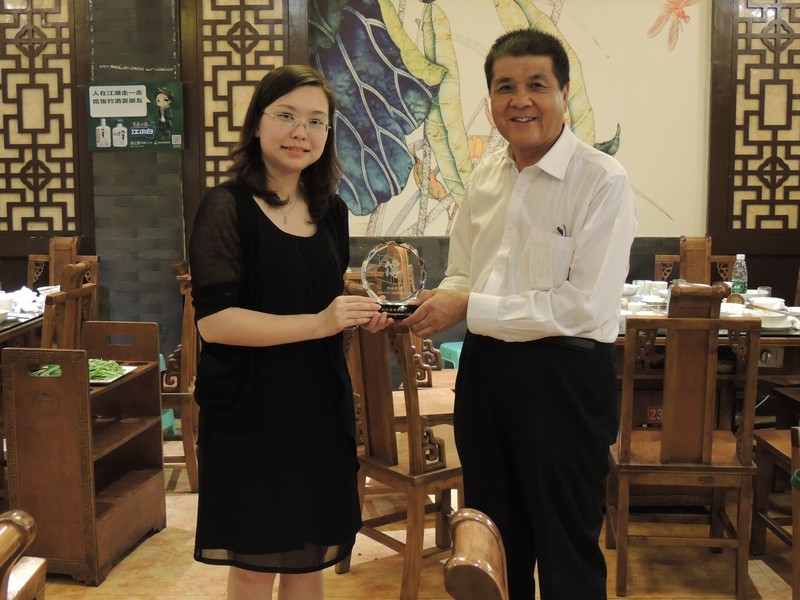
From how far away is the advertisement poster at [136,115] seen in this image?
200 inches

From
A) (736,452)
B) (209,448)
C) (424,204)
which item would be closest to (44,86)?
(424,204)

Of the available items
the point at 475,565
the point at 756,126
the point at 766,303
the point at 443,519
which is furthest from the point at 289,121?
the point at 756,126

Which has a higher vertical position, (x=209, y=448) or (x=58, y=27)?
(x=58, y=27)

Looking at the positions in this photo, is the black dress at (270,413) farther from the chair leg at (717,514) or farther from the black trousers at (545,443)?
the chair leg at (717,514)

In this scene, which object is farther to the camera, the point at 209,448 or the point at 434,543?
the point at 434,543

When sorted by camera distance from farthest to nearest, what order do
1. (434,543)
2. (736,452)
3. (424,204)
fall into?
(424,204), (434,543), (736,452)

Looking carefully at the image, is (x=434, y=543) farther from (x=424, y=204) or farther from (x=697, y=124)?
(x=697, y=124)

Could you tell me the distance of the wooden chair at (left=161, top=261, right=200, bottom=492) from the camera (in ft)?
12.6

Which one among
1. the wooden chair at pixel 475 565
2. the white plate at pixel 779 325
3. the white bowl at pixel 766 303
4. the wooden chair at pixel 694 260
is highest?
the wooden chair at pixel 694 260

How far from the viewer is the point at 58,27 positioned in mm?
5254

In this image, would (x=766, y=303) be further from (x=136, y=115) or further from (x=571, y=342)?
(x=136, y=115)


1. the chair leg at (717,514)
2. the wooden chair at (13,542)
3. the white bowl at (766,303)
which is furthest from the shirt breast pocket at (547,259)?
the white bowl at (766,303)

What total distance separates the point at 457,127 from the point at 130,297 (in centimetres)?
232

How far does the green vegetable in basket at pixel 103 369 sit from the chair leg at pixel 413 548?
1202 millimetres
